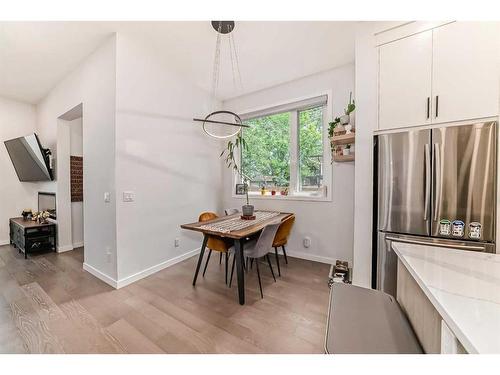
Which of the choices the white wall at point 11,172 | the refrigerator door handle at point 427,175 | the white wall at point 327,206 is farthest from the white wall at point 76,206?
the refrigerator door handle at point 427,175

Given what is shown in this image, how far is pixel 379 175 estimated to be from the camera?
1.81 meters

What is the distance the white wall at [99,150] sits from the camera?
226 cm

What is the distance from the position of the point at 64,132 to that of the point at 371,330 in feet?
15.2

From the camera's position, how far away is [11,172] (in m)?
3.80

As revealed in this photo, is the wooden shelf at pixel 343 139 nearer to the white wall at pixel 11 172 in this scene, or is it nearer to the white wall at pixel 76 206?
the white wall at pixel 76 206

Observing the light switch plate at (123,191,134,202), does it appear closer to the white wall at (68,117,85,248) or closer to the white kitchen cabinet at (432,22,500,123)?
the white wall at (68,117,85,248)

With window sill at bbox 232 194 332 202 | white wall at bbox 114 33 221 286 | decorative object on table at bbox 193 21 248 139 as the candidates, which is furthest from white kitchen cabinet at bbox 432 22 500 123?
white wall at bbox 114 33 221 286

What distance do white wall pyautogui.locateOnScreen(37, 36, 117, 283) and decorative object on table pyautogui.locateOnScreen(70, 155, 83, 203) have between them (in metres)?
1.11

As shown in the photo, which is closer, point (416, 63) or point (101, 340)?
point (101, 340)

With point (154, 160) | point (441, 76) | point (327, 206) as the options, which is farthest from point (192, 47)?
point (327, 206)

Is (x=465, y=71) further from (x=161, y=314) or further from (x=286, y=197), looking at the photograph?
(x=161, y=314)

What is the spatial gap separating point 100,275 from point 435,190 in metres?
3.51

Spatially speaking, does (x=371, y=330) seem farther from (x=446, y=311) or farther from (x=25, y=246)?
(x=25, y=246)
